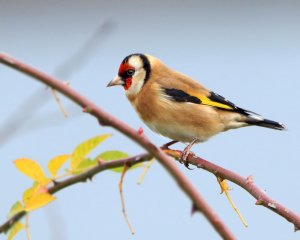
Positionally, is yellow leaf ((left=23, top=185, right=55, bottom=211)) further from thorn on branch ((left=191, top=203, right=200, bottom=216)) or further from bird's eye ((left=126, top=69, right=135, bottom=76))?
bird's eye ((left=126, top=69, right=135, bottom=76))

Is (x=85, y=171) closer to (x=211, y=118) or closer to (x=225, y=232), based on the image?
(x=225, y=232)

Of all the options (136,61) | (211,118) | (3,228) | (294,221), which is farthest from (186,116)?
(3,228)

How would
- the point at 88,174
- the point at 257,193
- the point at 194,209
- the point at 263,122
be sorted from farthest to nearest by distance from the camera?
the point at 263,122
the point at 257,193
the point at 88,174
the point at 194,209

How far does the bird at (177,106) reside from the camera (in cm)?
180

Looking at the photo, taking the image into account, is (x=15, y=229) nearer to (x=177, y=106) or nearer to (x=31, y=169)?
(x=31, y=169)

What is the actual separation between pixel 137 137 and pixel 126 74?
1484mm

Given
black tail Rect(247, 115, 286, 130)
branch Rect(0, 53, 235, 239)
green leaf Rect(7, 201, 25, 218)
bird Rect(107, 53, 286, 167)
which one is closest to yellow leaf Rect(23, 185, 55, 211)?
green leaf Rect(7, 201, 25, 218)

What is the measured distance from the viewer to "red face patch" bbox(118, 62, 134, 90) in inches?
75.4

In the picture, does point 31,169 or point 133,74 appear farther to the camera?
point 133,74

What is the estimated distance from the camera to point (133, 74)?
194 cm

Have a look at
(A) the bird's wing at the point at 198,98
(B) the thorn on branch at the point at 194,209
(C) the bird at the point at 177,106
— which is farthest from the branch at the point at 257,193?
(A) the bird's wing at the point at 198,98

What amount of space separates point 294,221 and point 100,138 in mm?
249

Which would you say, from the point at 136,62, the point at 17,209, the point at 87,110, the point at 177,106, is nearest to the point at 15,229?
the point at 17,209

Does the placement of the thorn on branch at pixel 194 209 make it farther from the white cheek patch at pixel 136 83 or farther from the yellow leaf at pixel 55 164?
the white cheek patch at pixel 136 83
